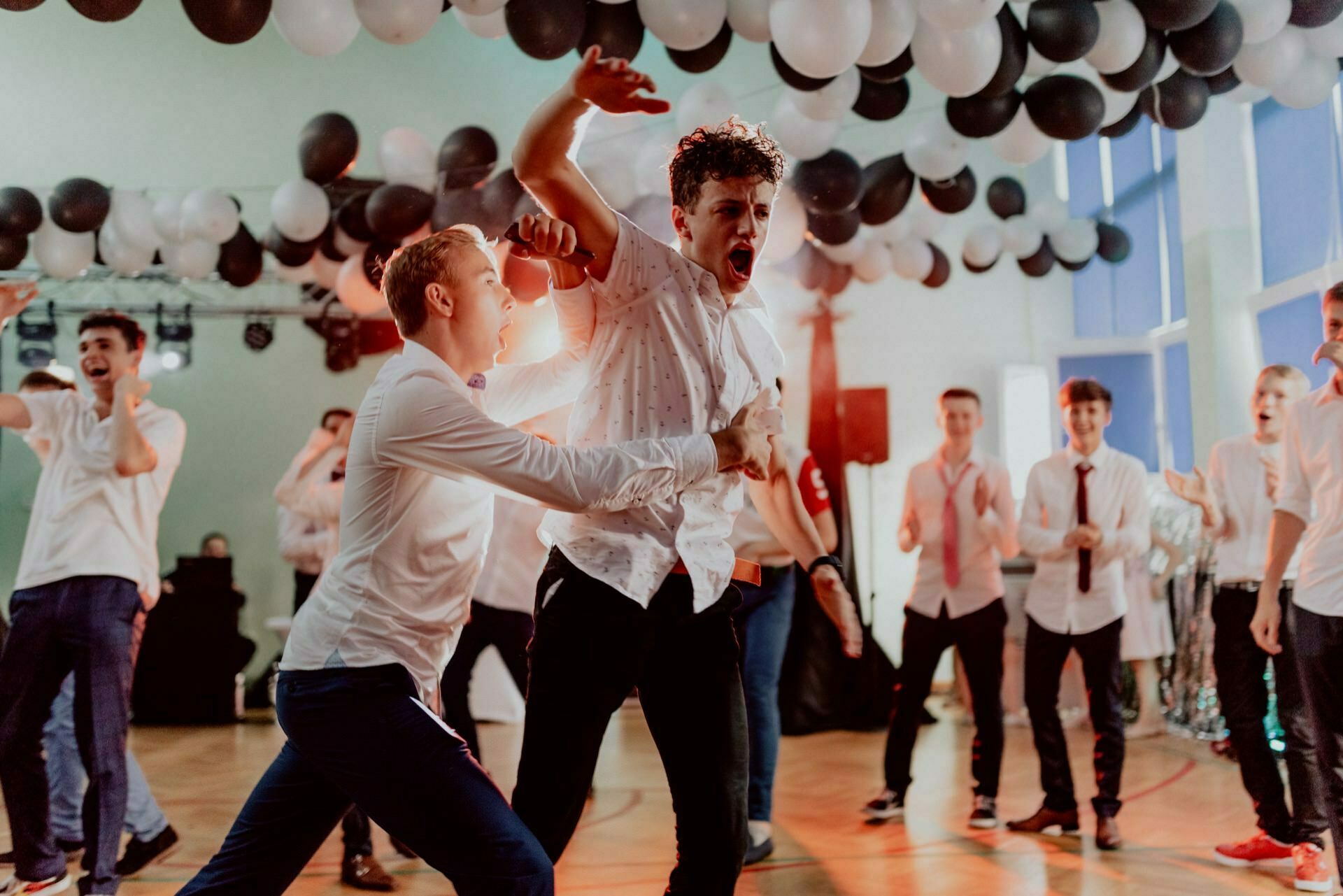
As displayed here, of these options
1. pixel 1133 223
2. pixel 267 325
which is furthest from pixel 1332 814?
pixel 267 325

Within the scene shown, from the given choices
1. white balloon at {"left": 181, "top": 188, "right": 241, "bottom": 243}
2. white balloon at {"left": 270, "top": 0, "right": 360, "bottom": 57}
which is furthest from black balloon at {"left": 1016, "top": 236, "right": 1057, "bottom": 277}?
white balloon at {"left": 181, "top": 188, "right": 241, "bottom": 243}

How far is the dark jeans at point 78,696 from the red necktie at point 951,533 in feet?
9.44

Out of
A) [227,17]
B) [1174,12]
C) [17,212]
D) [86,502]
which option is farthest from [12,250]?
[1174,12]

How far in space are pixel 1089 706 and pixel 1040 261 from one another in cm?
353

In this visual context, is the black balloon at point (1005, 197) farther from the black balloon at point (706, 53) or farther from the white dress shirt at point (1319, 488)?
the white dress shirt at point (1319, 488)

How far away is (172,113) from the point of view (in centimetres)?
872

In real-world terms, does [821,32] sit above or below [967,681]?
above

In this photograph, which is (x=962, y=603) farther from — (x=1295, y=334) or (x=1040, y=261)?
(x=1040, y=261)

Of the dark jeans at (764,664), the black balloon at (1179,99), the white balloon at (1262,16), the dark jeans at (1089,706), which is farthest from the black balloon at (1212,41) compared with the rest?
the dark jeans at (764,664)

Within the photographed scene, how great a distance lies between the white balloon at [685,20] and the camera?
3.84 metres

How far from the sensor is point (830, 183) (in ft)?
16.1

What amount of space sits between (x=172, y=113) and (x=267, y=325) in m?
1.77

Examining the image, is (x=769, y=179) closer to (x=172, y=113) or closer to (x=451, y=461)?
(x=451, y=461)

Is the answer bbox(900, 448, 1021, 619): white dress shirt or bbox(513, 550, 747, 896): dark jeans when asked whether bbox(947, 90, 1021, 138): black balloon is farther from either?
bbox(513, 550, 747, 896): dark jeans
